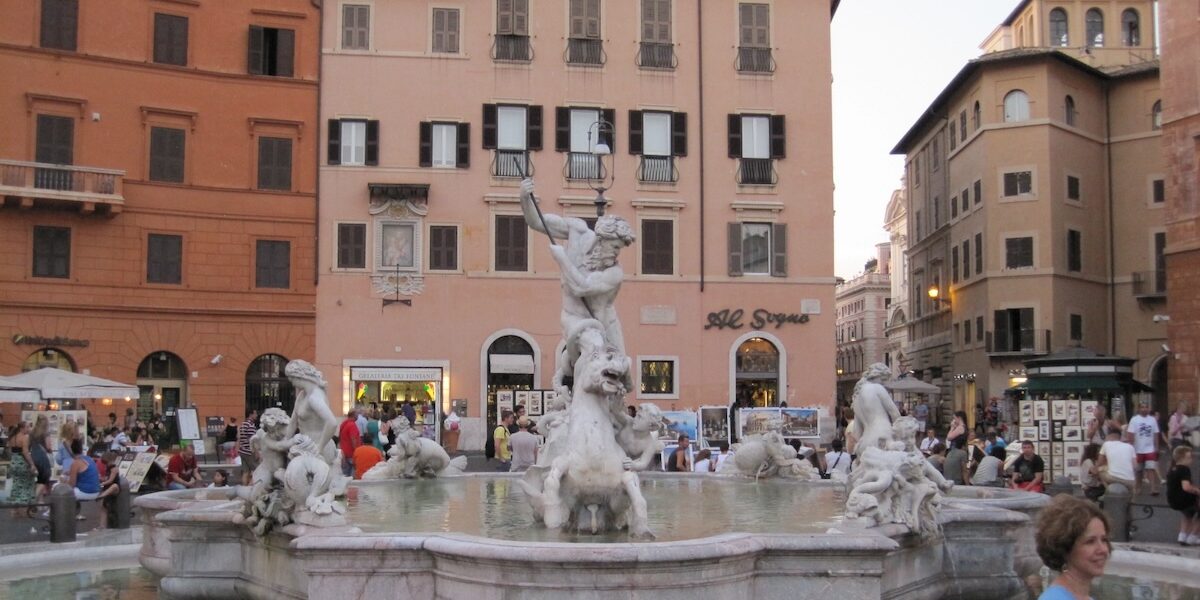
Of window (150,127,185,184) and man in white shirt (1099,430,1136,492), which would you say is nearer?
man in white shirt (1099,430,1136,492)

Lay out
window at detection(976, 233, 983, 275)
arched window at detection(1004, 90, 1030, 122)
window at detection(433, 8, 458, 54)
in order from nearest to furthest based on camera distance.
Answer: window at detection(433, 8, 458, 54) → arched window at detection(1004, 90, 1030, 122) → window at detection(976, 233, 983, 275)

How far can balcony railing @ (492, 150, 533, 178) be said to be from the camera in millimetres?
35062

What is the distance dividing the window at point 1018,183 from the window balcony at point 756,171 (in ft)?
41.0

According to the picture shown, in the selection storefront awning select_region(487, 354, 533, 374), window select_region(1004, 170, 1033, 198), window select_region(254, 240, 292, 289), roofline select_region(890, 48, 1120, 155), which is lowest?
storefront awning select_region(487, 354, 533, 374)

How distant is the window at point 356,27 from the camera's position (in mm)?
35094

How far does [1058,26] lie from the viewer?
1946 inches

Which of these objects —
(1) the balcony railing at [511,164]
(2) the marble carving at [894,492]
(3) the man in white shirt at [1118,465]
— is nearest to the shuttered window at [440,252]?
(1) the balcony railing at [511,164]

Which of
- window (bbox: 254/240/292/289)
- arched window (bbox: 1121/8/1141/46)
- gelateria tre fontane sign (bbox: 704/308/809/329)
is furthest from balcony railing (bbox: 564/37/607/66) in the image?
arched window (bbox: 1121/8/1141/46)

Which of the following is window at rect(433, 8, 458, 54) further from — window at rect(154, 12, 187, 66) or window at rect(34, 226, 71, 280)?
window at rect(34, 226, 71, 280)

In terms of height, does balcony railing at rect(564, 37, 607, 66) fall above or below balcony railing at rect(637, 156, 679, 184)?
above

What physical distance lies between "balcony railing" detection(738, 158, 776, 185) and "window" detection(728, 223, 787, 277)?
4.23ft

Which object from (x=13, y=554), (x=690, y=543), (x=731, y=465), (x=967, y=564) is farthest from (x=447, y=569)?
(x=731, y=465)

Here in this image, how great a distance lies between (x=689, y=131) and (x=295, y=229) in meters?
11.8

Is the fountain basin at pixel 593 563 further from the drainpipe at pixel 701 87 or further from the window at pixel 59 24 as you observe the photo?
the window at pixel 59 24
